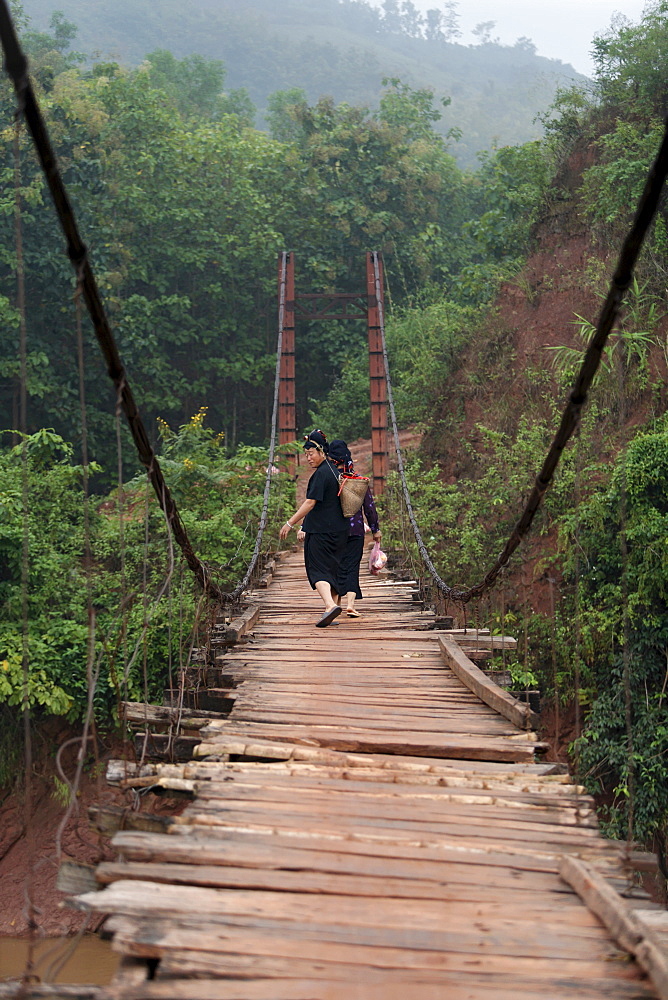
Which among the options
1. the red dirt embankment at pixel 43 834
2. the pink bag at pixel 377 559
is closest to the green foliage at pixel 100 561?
the red dirt embankment at pixel 43 834

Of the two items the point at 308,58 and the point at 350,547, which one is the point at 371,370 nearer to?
the point at 350,547

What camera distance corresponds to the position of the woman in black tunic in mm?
5301

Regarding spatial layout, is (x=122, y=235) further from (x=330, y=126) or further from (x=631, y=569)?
(x=631, y=569)

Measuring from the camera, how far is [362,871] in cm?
199

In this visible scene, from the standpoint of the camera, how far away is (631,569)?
6.86 m

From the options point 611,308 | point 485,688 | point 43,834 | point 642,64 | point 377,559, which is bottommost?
point 43,834

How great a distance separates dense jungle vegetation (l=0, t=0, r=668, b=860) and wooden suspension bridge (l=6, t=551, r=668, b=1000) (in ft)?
1.28

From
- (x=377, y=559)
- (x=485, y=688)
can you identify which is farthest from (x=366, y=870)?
(x=377, y=559)

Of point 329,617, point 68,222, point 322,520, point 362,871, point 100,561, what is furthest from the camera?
point 100,561

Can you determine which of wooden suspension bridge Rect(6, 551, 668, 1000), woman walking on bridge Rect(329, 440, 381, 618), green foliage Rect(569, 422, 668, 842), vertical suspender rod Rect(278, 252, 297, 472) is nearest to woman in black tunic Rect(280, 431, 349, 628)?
woman walking on bridge Rect(329, 440, 381, 618)

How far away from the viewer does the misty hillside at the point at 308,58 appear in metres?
39.4

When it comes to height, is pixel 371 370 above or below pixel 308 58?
below

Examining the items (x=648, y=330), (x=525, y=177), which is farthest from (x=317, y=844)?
(x=525, y=177)

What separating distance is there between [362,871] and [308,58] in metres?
44.5
